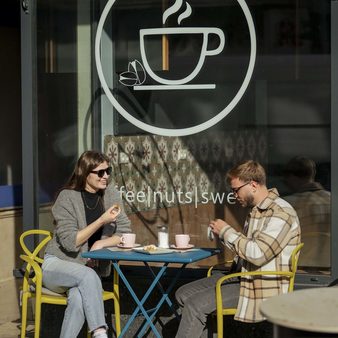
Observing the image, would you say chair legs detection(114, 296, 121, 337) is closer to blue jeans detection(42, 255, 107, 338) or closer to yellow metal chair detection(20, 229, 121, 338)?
yellow metal chair detection(20, 229, 121, 338)

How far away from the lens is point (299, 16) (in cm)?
688

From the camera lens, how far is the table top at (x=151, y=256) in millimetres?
6180

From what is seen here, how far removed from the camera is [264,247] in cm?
595

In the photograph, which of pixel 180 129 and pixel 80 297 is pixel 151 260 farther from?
pixel 180 129

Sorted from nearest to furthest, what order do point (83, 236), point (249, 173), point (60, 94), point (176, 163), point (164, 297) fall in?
point (249, 173) < point (83, 236) < point (164, 297) < point (176, 163) < point (60, 94)

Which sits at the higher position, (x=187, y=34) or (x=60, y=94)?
(x=187, y=34)

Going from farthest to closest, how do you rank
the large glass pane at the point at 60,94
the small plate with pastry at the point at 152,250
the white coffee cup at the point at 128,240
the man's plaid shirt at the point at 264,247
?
1. the large glass pane at the point at 60,94
2. the white coffee cup at the point at 128,240
3. the small plate with pastry at the point at 152,250
4. the man's plaid shirt at the point at 264,247

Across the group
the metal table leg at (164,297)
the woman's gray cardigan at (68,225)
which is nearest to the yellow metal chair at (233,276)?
the metal table leg at (164,297)

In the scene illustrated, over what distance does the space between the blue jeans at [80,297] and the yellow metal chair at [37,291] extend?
0.12 m

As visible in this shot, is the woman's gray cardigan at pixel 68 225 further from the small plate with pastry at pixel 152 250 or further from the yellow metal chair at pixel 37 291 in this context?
the small plate with pastry at pixel 152 250

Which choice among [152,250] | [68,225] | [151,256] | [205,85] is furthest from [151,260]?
[205,85]

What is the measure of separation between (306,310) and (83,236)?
2665 millimetres

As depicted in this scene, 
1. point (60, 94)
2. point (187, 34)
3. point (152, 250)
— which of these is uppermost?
point (187, 34)

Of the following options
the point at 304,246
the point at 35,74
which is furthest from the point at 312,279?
the point at 35,74
